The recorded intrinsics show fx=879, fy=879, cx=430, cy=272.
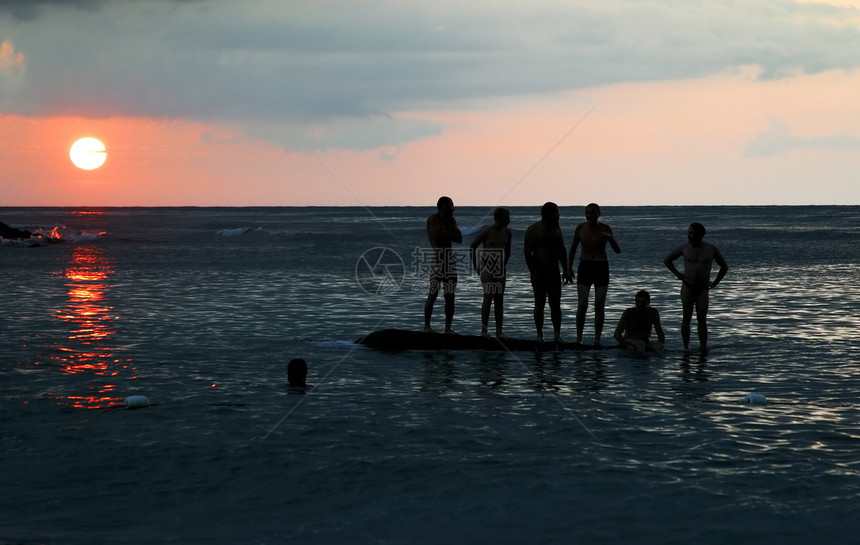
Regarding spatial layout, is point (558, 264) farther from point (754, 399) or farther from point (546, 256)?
point (754, 399)

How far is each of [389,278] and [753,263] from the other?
1708 centimetres

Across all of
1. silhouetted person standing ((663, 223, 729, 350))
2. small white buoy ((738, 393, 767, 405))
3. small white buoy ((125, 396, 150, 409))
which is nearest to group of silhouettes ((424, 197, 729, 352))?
silhouetted person standing ((663, 223, 729, 350))

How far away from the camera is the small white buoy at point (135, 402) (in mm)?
9883

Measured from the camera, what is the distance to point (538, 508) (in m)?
6.73

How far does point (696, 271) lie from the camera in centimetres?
1337

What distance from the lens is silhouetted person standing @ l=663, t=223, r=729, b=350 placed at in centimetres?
1317

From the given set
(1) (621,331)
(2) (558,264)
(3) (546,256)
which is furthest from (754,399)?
(3) (546,256)

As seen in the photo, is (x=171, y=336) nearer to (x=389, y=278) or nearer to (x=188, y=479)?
(x=188, y=479)

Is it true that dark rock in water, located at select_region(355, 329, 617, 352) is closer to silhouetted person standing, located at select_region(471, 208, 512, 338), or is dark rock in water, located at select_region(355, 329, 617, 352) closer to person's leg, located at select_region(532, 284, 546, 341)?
person's leg, located at select_region(532, 284, 546, 341)

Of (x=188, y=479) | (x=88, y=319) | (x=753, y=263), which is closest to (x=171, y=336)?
(x=88, y=319)

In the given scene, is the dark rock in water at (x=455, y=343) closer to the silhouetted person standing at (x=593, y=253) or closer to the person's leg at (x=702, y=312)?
the silhouetted person standing at (x=593, y=253)

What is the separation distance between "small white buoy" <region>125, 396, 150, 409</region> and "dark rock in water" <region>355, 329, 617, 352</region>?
4743 mm

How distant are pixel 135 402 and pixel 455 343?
18.0 ft

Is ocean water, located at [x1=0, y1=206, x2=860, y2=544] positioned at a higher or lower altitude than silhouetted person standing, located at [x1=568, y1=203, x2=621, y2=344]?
lower
